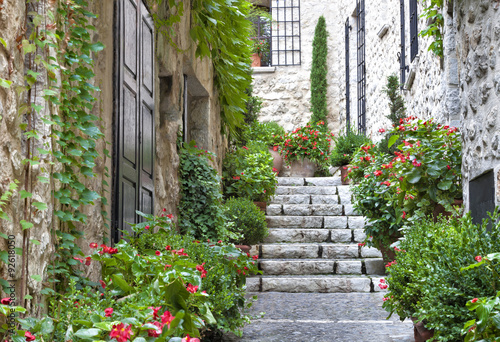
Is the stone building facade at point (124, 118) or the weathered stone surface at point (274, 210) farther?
the weathered stone surface at point (274, 210)

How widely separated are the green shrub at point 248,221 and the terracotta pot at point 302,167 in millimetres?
3597

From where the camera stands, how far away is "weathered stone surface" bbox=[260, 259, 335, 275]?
18.7 ft

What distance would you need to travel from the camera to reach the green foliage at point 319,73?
40.3 feet

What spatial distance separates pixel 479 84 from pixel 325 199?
179 inches

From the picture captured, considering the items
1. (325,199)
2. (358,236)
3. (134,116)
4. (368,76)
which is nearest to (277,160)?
(325,199)

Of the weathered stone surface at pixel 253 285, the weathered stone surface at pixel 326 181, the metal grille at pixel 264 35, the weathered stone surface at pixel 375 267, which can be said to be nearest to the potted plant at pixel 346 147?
the weathered stone surface at pixel 326 181

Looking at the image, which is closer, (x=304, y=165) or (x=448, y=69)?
(x=448, y=69)

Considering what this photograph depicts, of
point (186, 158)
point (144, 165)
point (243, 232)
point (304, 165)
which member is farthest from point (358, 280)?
point (304, 165)

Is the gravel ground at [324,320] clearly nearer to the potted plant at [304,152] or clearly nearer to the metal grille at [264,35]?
the potted plant at [304,152]

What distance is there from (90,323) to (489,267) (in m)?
1.63

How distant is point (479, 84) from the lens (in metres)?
3.20

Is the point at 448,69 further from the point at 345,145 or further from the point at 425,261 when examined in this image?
the point at 345,145

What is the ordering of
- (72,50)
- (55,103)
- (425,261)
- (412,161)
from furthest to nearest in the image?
(412,161)
(425,261)
(72,50)
(55,103)

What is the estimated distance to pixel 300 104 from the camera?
496 inches
